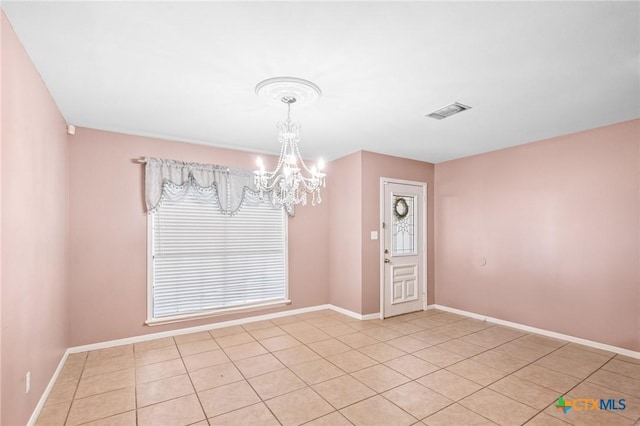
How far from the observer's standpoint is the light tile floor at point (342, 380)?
2303mm

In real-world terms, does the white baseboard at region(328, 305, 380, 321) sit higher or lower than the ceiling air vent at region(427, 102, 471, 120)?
lower

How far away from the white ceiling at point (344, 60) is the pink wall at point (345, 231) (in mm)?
1441

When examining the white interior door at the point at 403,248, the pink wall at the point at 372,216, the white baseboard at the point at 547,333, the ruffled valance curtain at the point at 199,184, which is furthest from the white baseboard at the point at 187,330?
the white baseboard at the point at 547,333

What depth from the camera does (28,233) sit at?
2154 mm

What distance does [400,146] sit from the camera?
4434 mm

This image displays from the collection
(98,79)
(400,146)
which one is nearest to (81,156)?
(98,79)

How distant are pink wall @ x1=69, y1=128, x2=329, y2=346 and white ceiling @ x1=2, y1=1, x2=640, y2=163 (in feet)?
1.43

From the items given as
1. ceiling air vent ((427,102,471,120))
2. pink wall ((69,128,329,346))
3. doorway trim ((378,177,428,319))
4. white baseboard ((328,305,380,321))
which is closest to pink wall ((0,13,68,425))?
pink wall ((69,128,329,346))

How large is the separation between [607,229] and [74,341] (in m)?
6.02

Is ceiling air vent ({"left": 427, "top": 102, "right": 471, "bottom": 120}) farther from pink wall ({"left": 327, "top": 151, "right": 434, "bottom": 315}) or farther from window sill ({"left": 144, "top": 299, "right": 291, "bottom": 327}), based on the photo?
window sill ({"left": 144, "top": 299, "right": 291, "bottom": 327})

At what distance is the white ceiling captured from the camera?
5.60 feet

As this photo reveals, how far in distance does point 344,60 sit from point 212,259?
316 cm

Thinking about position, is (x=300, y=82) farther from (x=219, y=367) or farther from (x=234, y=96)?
(x=219, y=367)

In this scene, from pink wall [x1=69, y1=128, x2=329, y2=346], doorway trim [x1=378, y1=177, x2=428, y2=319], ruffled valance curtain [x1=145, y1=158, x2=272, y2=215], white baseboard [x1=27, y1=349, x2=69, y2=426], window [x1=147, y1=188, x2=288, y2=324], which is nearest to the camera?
white baseboard [x1=27, y1=349, x2=69, y2=426]
